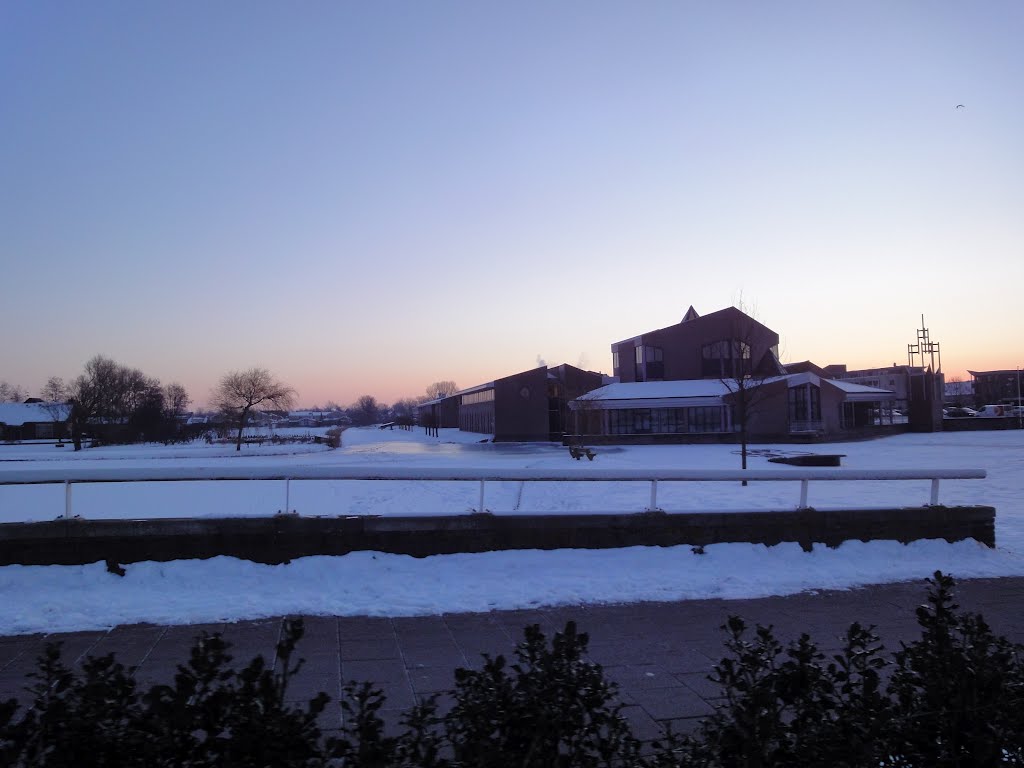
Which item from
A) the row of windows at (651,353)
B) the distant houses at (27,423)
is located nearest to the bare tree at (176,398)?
the distant houses at (27,423)

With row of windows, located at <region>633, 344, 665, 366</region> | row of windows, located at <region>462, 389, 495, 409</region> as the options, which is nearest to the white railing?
row of windows, located at <region>633, 344, 665, 366</region>

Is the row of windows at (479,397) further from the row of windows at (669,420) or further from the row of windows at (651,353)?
the row of windows at (669,420)

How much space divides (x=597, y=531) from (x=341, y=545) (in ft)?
8.32

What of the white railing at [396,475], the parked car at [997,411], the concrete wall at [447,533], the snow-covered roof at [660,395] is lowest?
the concrete wall at [447,533]

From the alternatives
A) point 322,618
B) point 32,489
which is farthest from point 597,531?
point 32,489

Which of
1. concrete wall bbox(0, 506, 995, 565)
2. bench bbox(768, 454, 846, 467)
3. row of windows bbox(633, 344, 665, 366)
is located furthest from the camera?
row of windows bbox(633, 344, 665, 366)

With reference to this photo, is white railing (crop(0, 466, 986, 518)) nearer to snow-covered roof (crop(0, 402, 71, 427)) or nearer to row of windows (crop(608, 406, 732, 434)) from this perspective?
row of windows (crop(608, 406, 732, 434))

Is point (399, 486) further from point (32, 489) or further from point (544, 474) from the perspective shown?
point (544, 474)

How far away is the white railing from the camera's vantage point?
6.94 meters

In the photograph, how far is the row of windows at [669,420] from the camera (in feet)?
157

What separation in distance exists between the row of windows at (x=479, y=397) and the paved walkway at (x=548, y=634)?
56.5 metres

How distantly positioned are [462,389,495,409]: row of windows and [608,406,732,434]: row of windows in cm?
1591

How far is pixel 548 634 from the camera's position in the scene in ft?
17.8

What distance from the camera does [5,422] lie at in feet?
301
